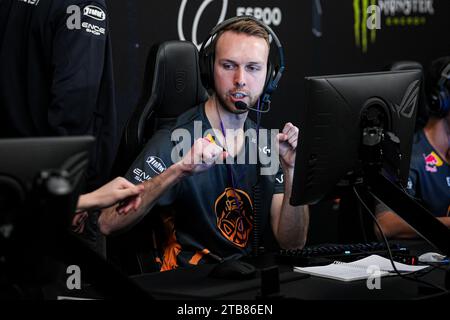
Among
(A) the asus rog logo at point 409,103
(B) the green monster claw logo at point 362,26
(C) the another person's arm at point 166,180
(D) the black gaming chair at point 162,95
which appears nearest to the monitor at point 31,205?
(C) the another person's arm at point 166,180

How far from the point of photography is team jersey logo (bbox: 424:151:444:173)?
2553mm

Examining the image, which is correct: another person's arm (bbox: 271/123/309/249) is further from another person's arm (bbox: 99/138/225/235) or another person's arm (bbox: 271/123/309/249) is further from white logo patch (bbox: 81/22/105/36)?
white logo patch (bbox: 81/22/105/36)

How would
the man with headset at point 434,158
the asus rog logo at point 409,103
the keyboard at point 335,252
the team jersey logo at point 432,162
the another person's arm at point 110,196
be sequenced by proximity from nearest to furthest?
the another person's arm at point 110,196 → the asus rog logo at point 409,103 → the keyboard at point 335,252 → the man with headset at point 434,158 → the team jersey logo at point 432,162

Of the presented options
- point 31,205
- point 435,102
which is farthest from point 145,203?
point 435,102

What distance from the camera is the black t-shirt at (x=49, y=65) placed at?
233 centimetres

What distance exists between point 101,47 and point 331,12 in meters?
1.80

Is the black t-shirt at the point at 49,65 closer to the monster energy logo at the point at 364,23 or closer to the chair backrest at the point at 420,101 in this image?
the chair backrest at the point at 420,101

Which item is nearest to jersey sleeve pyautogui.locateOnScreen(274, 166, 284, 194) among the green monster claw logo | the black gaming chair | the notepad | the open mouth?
the open mouth

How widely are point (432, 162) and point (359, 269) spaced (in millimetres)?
919

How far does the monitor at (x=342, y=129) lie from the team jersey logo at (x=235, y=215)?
1.59 ft

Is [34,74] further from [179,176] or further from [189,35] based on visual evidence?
[189,35]

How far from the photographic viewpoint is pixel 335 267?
179cm

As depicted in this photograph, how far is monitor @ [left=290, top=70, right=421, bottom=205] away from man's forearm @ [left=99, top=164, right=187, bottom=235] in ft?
1.22

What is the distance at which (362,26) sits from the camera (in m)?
4.02
